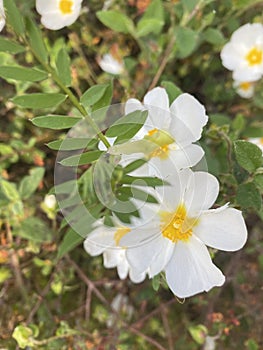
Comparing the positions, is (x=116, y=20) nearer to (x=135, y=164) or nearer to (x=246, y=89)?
(x=246, y=89)

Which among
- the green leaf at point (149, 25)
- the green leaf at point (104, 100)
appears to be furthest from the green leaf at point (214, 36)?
the green leaf at point (104, 100)

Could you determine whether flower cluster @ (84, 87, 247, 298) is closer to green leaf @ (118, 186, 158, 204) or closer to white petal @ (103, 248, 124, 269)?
green leaf @ (118, 186, 158, 204)

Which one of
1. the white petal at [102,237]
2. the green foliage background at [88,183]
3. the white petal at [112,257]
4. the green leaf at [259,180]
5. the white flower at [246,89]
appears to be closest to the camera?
the green leaf at [259,180]

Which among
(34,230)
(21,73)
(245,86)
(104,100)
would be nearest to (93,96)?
(104,100)

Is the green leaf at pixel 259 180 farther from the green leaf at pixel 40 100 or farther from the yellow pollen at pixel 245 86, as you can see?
the yellow pollen at pixel 245 86

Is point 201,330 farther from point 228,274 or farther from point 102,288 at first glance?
point 102,288

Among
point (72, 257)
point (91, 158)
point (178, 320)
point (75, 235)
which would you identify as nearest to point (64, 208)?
point (75, 235)

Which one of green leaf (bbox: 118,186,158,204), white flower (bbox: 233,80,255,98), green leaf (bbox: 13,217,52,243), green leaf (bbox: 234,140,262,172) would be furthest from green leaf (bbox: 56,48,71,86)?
white flower (bbox: 233,80,255,98)
